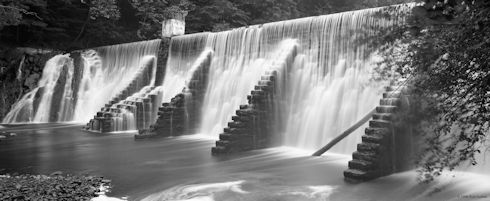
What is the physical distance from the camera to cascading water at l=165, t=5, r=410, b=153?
13102 millimetres

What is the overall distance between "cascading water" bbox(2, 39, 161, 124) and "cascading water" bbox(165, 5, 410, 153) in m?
6.38

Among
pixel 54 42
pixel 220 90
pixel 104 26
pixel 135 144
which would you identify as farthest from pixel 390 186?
pixel 54 42

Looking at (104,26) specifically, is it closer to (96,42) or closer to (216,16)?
(96,42)

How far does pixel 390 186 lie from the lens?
8188 millimetres

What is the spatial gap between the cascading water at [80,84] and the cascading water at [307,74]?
251 inches

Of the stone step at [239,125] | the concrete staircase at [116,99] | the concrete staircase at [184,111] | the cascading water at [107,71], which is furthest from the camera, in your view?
the cascading water at [107,71]

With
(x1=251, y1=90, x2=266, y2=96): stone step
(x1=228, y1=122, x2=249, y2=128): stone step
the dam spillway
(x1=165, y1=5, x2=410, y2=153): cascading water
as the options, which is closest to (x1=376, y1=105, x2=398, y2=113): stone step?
the dam spillway

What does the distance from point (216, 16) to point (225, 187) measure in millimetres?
23346

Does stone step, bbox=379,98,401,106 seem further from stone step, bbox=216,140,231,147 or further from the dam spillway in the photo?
stone step, bbox=216,140,231,147

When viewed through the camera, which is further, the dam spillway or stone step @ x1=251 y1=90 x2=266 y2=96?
stone step @ x1=251 y1=90 x2=266 y2=96

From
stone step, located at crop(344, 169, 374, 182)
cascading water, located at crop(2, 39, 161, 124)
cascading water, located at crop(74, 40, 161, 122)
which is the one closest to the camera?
stone step, located at crop(344, 169, 374, 182)

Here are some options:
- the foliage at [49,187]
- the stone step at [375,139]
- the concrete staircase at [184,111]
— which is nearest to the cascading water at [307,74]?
the concrete staircase at [184,111]

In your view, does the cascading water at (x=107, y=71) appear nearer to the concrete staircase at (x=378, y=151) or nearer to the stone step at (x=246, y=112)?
the stone step at (x=246, y=112)

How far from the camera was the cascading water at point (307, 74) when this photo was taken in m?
13.1
